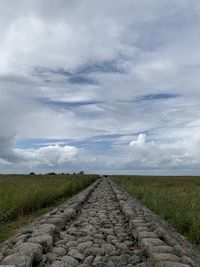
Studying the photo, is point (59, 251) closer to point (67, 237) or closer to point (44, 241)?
point (44, 241)

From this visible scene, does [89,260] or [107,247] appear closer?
[89,260]

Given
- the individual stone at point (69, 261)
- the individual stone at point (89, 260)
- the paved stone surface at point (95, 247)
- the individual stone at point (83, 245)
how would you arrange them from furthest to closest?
the individual stone at point (83, 245), the individual stone at point (89, 260), the individual stone at point (69, 261), the paved stone surface at point (95, 247)

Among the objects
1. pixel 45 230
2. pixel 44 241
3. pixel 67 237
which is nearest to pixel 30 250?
pixel 44 241

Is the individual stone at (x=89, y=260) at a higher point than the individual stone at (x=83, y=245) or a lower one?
lower

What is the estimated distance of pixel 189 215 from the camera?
11.1 m

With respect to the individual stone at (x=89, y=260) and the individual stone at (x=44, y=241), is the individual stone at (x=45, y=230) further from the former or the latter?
the individual stone at (x=89, y=260)

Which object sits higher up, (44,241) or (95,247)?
(44,241)

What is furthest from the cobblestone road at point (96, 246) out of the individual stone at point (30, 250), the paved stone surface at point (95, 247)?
the individual stone at point (30, 250)

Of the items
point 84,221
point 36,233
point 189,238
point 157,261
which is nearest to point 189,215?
point 189,238

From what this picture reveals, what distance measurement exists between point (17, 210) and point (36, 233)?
18.4ft

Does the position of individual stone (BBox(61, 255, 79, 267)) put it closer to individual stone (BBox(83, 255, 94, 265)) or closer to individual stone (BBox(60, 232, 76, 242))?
individual stone (BBox(83, 255, 94, 265))

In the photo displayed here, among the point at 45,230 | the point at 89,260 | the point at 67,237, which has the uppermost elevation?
the point at 45,230

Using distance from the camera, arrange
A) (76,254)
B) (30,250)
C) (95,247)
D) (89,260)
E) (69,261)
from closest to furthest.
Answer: (30,250)
(69,261)
(89,260)
(76,254)
(95,247)

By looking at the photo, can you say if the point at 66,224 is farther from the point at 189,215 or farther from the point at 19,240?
the point at 189,215
